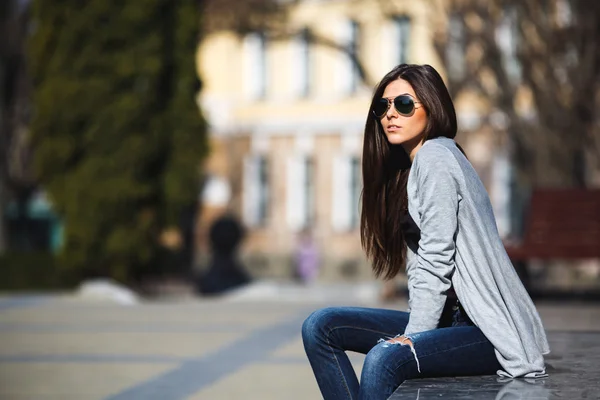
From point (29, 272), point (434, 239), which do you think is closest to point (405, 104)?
point (434, 239)

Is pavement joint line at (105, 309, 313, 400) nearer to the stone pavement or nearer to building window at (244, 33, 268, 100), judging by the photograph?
the stone pavement

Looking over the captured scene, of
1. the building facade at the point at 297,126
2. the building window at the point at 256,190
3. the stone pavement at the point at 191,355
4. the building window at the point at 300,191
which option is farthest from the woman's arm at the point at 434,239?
the building window at the point at 256,190

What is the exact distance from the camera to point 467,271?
5.11 metres

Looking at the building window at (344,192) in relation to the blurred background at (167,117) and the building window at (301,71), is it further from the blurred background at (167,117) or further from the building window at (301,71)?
the blurred background at (167,117)

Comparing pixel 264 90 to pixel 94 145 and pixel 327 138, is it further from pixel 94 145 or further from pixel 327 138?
pixel 94 145

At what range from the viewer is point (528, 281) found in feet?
63.5

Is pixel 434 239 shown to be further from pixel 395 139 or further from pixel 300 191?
pixel 300 191

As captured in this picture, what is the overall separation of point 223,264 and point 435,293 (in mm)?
18003

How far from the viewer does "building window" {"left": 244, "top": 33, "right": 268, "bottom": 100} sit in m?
42.8

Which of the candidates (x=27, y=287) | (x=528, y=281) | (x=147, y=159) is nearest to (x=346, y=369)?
(x=528, y=281)

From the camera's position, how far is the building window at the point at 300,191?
41.7 metres

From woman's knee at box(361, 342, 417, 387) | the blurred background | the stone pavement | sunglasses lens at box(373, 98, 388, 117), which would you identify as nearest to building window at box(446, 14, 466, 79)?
the blurred background

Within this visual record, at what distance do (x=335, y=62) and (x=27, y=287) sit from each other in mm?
19547

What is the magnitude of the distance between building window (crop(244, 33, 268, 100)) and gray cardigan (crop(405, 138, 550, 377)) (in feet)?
124
